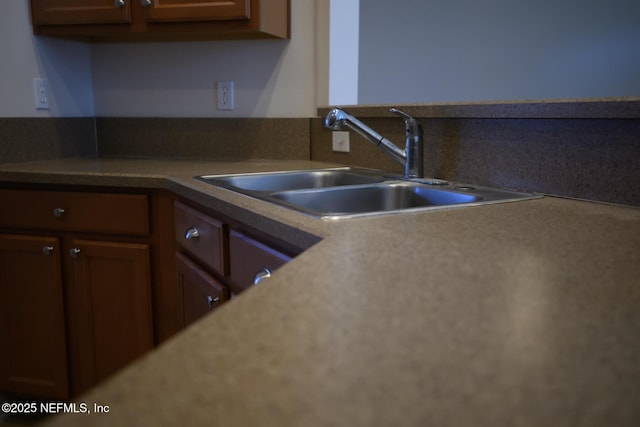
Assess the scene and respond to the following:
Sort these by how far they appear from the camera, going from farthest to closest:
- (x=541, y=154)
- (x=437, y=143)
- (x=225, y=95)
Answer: (x=225, y=95) < (x=437, y=143) < (x=541, y=154)

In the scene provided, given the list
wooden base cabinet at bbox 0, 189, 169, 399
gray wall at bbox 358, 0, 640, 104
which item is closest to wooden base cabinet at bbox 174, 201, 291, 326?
wooden base cabinet at bbox 0, 189, 169, 399

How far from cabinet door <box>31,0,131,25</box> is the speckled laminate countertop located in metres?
1.54

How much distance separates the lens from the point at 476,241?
0.75 meters

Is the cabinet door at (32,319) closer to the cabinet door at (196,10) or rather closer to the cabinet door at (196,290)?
the cabinet door at (196,290)

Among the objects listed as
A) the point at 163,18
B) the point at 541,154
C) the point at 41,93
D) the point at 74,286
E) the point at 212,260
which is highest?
the point at 163,18

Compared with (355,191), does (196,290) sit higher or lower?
lower

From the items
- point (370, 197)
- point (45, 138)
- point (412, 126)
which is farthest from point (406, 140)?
point (45, 138)

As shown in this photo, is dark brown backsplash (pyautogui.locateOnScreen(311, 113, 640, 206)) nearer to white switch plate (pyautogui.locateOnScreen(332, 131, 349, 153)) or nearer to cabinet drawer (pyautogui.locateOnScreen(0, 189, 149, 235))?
white switch plate (pyautogui.locateOnScreen(332, 131, 349, 153))

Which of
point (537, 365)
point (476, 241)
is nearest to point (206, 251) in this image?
point (476, 241)

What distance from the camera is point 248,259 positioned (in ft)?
3.67

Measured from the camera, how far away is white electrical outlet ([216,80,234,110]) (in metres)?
2.12

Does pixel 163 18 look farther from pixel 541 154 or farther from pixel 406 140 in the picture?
pixel 541 154

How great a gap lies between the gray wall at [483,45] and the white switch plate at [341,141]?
1.27 meters

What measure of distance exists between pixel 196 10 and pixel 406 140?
913 mm
